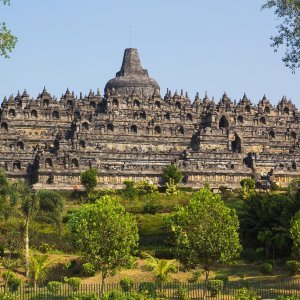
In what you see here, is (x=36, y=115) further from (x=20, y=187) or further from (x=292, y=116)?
(x=292, y=116)

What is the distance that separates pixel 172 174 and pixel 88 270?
33178 mm

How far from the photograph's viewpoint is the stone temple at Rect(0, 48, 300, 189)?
87.2 meters

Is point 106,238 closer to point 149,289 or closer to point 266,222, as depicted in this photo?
point 149,289

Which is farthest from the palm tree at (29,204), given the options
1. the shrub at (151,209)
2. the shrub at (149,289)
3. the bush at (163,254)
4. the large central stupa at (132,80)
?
the large central stupa at (132,80)

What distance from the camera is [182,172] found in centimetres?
8812

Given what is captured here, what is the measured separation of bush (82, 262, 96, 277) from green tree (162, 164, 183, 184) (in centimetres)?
3200

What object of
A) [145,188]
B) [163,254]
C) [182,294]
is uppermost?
[145,188]

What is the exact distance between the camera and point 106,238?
4781 cm

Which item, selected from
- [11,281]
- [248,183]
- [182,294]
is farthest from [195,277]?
[248,183]

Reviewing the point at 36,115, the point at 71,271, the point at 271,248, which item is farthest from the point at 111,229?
the point at 36,115

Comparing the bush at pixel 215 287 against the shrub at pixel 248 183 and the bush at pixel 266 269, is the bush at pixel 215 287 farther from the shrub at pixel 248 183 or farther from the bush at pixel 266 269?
the shrub at pixel 248 183

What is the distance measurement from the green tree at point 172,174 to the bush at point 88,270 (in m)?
32.0

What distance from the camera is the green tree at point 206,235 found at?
46688 mm

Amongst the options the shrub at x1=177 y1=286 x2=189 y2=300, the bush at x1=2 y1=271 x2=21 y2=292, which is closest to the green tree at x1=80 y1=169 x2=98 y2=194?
the bush at x1=2 y1=271 x2=21 y2=292
